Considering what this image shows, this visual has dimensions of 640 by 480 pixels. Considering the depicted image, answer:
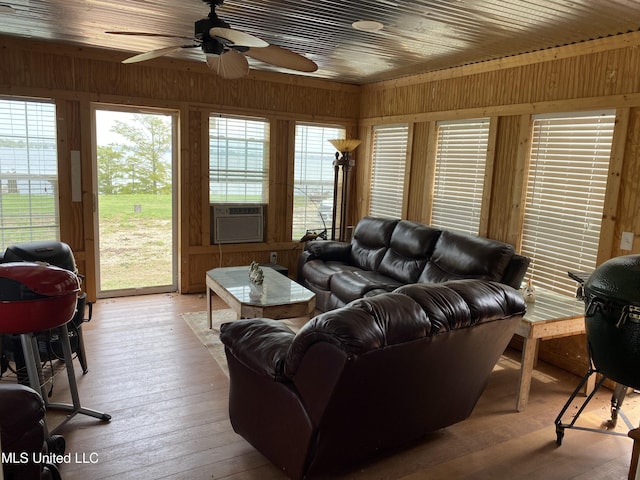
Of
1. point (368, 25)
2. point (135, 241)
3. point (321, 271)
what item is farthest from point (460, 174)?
point (135, 241)

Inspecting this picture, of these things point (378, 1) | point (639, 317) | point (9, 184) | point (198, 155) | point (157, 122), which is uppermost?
point (378, 1)

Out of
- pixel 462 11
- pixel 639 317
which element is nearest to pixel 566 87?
pixel 462 11

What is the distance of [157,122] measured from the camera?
17.2 feet

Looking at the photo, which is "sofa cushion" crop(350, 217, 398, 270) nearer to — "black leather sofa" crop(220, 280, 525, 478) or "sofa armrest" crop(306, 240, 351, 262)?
"sofa armrest" crop(306, 240, 351, 262)

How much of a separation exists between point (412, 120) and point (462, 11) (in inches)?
90.1

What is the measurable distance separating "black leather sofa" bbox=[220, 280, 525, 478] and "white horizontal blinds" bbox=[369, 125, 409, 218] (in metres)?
3.34

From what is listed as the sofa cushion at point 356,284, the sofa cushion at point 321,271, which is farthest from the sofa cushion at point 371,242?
the sofa cushion at point 356,284

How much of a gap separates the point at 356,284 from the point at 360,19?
86.7 inches

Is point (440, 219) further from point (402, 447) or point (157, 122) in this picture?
point (157, 122)

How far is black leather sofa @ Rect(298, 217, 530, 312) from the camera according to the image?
3.83 m

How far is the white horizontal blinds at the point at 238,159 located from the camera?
5.50m

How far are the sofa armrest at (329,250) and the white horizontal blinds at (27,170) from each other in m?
2.69

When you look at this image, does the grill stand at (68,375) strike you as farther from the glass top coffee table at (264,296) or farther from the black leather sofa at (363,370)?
the glass top coffee table at (264,296)

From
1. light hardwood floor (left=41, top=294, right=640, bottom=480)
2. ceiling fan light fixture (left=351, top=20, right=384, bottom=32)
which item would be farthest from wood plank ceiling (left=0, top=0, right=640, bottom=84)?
light hardwood floor (left=41, top=294, right=640, bottom=480)
